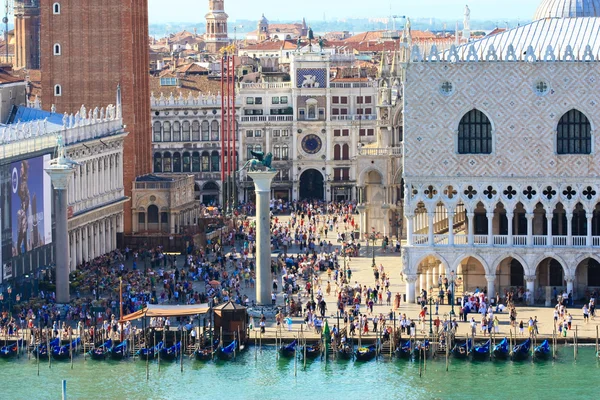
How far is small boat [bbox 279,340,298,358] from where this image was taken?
68.2 metres

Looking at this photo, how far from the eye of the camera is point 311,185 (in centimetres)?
11800

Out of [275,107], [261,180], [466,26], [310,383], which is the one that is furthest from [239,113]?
[310,383]

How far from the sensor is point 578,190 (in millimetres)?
74938

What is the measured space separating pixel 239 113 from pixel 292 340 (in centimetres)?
4819

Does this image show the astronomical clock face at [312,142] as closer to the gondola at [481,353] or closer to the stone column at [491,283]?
the stone column at [491,283]

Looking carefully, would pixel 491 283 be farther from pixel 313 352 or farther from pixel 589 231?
pixel 313 352

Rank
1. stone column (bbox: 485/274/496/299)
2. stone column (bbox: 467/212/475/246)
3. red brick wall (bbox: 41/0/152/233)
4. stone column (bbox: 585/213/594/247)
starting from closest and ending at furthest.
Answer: stone column (bbox: 585/213/594/247)
stone column (bbox: 485/274/496/299)
stone column (bbox: 467/212/475/246)
red brick wall (bbox: 41/0/152/233)

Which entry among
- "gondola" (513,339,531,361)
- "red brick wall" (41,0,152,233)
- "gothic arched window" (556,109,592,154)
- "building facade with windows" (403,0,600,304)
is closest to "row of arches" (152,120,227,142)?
"red brick wall" (41,0,152,233)

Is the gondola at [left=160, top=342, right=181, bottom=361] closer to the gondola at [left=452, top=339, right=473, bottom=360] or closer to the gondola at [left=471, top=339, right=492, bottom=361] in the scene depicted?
→ the gondola at [left=452, top=339, right=473, bottom=360]

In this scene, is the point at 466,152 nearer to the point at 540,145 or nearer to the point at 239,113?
the point at 540,145

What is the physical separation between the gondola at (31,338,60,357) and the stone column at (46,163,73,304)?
593cm

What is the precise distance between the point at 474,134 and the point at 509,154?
1.46 m

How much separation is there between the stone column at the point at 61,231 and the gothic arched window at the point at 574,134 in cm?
1726

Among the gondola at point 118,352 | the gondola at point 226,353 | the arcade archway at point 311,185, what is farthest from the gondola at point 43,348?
the arcade archway at point 311,185
